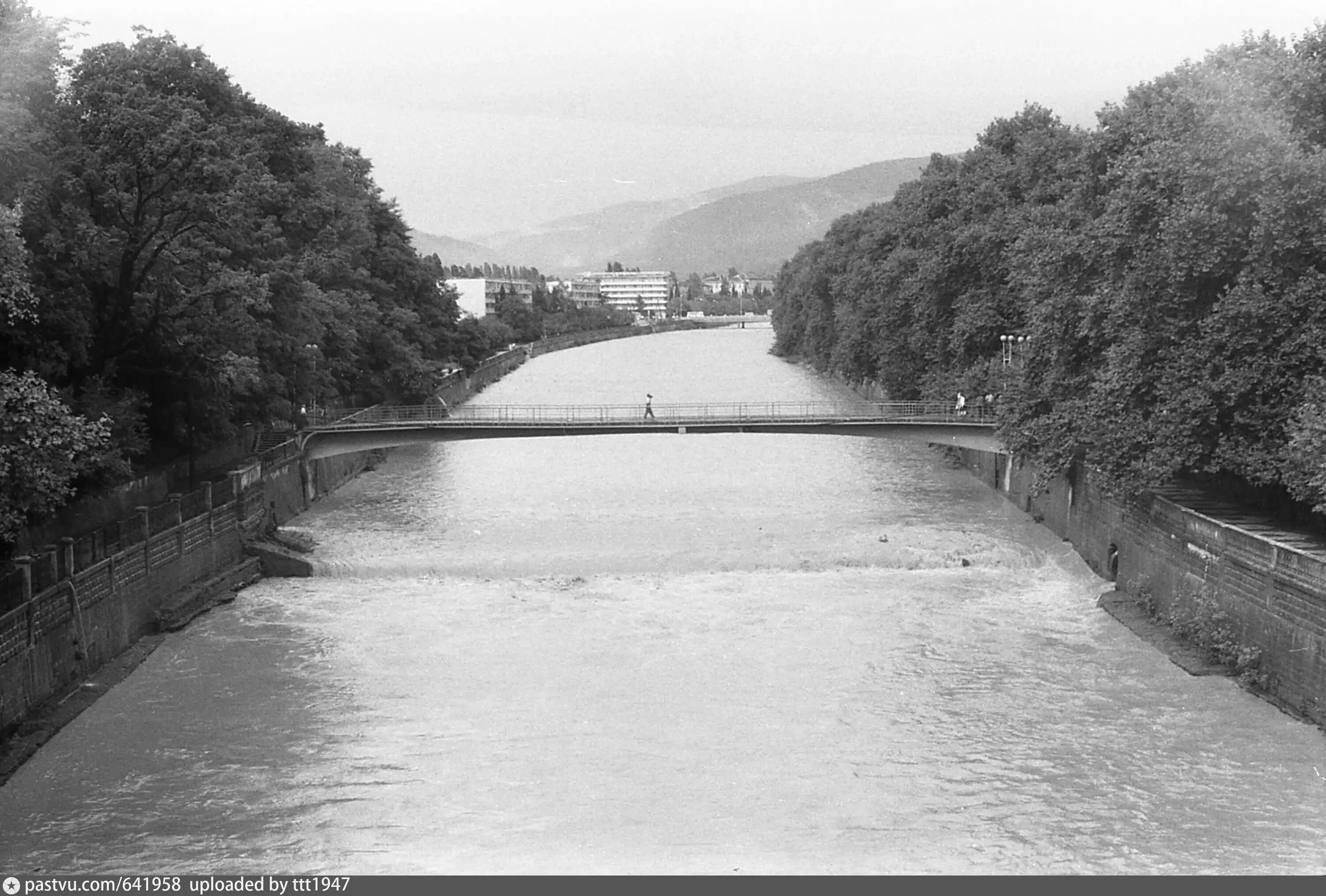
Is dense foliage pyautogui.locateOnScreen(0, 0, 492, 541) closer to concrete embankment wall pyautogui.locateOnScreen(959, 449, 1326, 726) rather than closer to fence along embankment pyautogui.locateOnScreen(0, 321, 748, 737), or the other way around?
fence along embankment pyautogui.locateOnScreen(0, 321, 748, 737)

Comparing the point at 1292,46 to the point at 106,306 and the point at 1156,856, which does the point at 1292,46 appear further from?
the point at 106,306

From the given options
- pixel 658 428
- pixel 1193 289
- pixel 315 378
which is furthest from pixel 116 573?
pixel 1193 289

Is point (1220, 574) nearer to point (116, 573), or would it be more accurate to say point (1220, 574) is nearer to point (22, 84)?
point (116, 573)

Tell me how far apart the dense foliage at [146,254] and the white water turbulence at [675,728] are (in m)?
4.68

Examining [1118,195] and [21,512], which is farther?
[1118,195]

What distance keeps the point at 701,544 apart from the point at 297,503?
13.7 m

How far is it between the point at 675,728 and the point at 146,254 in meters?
19.9

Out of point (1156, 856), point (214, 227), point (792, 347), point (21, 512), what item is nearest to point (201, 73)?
point (214, 227)

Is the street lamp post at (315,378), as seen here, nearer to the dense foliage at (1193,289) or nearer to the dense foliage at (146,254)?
the dense foliage at (146,254)

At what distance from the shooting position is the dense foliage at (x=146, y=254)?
85.1 feet

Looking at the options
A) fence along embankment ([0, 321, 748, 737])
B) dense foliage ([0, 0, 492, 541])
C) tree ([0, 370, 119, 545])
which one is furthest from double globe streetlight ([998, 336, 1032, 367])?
tree ([0, 370, 119, 545])

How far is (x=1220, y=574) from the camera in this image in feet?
90.1

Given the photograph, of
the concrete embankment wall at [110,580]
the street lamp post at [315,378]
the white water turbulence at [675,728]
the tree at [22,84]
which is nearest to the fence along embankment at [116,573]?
the concrete embankment wall at [110,580]
